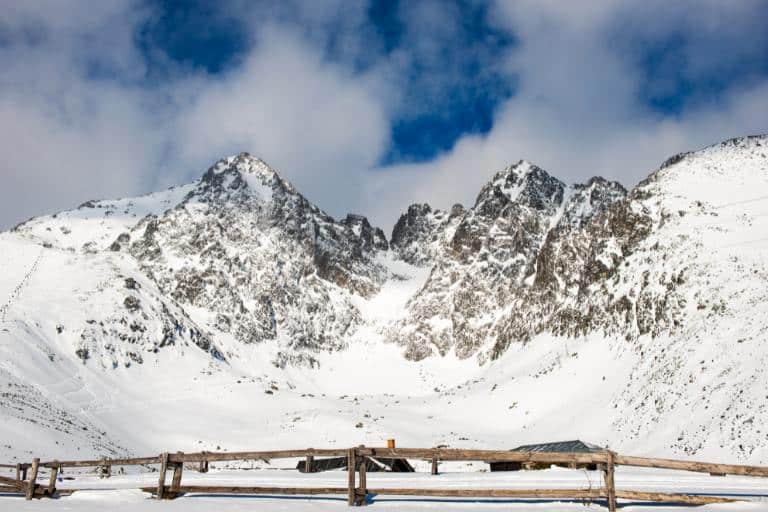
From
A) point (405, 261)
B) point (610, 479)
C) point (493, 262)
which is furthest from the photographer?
point (405, 261)

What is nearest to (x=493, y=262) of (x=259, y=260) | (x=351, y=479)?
(x=259, y=260)

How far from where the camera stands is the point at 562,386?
2375 inches

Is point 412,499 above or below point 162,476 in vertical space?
below

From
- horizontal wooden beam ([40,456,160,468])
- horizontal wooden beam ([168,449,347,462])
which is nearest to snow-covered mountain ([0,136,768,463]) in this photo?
horizontal wooden beam ([40,456,160,468])

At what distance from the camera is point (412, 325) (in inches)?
5458

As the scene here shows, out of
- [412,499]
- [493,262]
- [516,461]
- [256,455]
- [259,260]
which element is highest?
[259,260]

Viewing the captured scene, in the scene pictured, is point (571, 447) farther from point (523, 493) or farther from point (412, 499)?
point (523, 493)

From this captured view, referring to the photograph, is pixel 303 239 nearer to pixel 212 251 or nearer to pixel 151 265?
pixel 212 251

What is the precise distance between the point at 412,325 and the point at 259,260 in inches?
1613

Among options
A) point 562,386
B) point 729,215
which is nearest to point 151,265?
point 562,386

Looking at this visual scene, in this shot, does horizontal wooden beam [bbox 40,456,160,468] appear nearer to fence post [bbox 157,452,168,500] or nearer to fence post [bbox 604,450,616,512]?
fence post [bbox 157,452,168,500]

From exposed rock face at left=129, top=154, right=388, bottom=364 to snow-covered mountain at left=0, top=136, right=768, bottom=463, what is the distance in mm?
567

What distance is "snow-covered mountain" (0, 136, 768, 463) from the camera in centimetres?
4500

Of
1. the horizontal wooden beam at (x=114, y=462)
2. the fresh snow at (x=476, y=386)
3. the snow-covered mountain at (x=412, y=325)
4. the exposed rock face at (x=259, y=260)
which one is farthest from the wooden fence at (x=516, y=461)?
the exposed rock face at (x=259, y=260)
